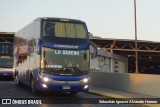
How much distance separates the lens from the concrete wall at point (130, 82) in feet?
59.3

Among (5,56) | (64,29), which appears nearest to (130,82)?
(64,29)

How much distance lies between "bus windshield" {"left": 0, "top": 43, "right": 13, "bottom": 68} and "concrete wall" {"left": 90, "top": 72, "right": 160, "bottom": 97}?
375 inches

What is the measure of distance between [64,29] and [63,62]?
1.64 metres

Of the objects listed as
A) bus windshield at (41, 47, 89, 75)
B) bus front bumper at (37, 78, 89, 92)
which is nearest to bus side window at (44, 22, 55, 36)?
bus windshield at (41, 47, 89, 75)

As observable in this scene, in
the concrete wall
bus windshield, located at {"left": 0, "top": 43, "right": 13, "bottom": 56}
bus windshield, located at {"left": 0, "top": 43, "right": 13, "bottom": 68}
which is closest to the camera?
the concrete wall

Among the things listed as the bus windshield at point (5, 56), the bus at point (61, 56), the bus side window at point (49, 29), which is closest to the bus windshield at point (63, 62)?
the bus at point (61, 56)

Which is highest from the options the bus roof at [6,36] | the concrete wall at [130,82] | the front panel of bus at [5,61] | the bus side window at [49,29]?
the bus roof at [6,36]

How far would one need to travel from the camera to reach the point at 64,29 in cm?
1723

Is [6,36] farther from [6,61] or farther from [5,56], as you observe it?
[6,61]

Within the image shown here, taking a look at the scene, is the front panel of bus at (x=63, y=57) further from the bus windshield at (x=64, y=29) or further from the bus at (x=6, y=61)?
the bus at (x=6, y=61)

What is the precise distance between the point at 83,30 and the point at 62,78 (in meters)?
2.64

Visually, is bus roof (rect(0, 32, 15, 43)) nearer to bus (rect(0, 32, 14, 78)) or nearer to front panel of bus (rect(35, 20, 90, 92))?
bus (rect(0, 32, 14, 78))

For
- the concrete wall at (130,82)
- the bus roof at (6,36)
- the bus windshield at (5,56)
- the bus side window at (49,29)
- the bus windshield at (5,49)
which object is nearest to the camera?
the bus side window at (49,29)

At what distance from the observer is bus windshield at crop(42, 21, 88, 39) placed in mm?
16961
